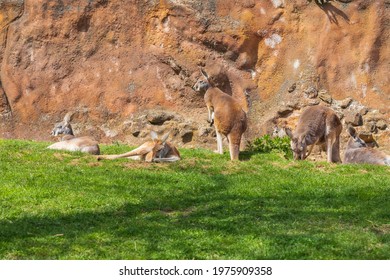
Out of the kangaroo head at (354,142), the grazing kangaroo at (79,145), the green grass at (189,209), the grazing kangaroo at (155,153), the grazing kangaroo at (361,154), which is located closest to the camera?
the green grass at (189,209)

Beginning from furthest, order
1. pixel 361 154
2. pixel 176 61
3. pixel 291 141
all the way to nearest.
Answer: pixel 176 61 → pixel 291 141 → pixel 361 154

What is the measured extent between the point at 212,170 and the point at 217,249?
6.17 meters

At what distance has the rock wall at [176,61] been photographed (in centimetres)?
2186

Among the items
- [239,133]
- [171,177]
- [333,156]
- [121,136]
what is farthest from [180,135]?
[171,177]

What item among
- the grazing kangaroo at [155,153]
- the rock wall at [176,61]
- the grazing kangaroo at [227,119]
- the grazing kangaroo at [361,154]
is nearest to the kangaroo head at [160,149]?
the grazing kangaroo at [155,153]

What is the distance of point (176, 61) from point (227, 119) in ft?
16.5

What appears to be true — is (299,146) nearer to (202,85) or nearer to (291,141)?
(291,141)

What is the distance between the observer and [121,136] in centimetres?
2231

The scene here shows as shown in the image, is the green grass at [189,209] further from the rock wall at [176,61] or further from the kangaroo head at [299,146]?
the rock wall at [176,61]

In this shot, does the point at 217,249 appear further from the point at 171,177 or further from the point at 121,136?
the point at 121,136

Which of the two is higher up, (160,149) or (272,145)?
(160,149)

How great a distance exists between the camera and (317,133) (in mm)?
17594

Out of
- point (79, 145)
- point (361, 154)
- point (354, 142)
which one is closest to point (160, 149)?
point (79, 145)

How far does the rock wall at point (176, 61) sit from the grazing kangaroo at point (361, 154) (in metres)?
3.75
